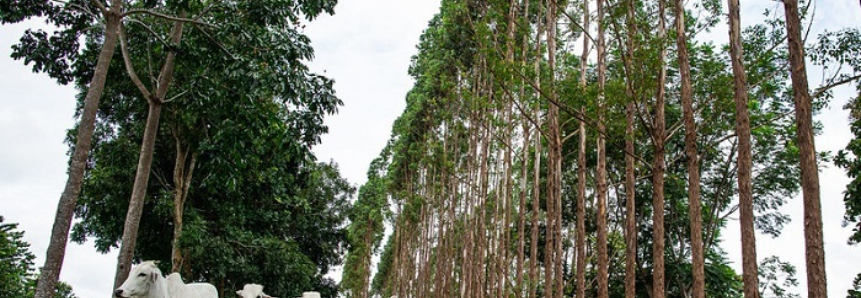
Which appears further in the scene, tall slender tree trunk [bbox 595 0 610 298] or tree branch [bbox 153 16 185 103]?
tall slender tree trunk [bbox 595 0 610 298]

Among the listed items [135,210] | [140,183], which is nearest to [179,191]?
[140,183]

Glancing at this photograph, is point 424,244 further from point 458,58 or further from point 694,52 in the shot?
point 694,52

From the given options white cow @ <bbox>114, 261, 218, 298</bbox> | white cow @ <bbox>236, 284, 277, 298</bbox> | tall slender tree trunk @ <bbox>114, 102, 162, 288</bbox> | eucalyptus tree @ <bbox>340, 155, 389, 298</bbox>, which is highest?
eucalyptus tree @ <bbox>340, 155, 389, 298</bbox>

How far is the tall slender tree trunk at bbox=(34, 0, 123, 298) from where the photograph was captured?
861cm

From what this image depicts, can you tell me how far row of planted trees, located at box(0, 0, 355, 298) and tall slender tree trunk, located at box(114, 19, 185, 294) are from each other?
0.06 feet

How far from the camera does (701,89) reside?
1455cm

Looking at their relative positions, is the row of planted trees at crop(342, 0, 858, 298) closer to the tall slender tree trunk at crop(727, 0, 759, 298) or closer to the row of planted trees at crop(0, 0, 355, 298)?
the tall slender tree trunk at crop(727, 0, 759, 298)

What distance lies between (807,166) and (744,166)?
1229 mm

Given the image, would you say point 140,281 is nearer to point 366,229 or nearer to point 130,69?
point 130,69

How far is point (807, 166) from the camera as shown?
746 centimetres

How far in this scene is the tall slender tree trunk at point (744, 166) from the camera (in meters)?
8.23

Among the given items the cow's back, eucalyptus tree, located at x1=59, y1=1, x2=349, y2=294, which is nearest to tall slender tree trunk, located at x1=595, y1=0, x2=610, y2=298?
eucalyptus tree, located at x1=59, y1=1, x2=349, y2=294

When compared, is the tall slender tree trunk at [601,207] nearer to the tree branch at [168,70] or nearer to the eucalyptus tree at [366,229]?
the tree branch at [168,70]

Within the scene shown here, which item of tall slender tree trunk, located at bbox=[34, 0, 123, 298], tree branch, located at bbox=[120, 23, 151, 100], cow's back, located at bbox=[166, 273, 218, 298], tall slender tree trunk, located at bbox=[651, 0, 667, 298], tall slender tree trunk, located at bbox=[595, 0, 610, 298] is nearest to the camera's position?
tall slender tree trunk, located at bbox=[34, 0, 123, 298]
